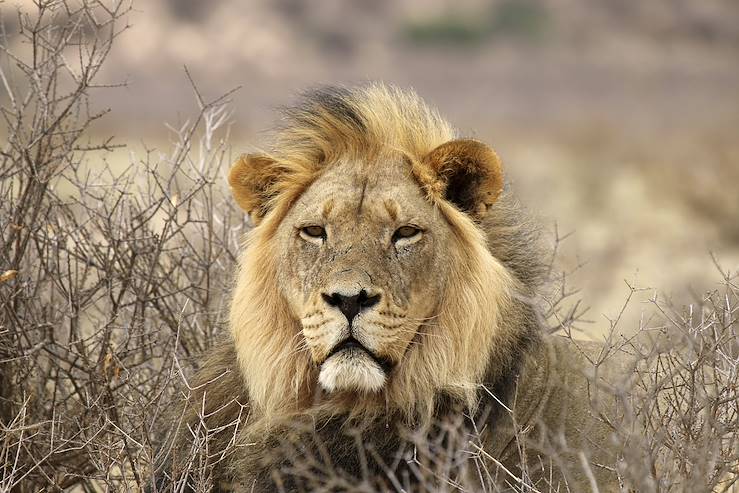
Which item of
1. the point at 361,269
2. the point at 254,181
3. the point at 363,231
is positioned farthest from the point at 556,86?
the point at 361,269

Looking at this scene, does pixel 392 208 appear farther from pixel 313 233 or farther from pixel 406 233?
pixel 313 233

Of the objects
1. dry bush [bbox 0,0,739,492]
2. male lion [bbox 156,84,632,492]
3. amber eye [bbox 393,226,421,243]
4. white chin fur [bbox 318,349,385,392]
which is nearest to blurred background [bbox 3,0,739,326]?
dry bush [bbox 0,0,739,492]

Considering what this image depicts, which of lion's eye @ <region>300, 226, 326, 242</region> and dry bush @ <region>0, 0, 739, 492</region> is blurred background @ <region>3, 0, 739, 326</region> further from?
lion's eye @ <region>300, 226, 326, 242</region>

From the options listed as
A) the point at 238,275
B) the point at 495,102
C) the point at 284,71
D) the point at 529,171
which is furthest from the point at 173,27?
the point at 238,275

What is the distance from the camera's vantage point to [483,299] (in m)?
4.60

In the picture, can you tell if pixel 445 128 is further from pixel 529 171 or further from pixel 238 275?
pixel 529 171

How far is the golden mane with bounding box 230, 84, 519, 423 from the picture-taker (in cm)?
455

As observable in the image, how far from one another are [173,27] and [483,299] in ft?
140

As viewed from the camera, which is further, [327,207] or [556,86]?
[556,86]

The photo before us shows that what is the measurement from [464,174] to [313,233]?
2.07ft

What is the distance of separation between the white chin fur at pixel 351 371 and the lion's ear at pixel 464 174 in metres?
0.76

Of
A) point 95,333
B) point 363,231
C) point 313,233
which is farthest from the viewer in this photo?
point 95,333

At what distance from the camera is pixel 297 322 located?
4676mm

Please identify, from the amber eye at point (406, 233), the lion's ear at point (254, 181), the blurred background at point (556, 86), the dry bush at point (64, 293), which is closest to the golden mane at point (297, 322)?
the lion's ear at point (254, 181)
